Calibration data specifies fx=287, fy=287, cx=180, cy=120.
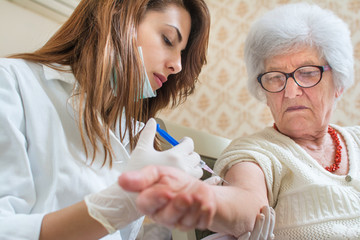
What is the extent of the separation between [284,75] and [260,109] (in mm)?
816

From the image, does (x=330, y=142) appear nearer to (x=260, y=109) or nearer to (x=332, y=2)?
(x=260, y=109)

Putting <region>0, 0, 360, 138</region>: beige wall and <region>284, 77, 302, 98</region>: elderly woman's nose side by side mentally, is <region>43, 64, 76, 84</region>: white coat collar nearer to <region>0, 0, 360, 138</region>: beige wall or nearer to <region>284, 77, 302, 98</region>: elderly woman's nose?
<region>284, 77, 302, 98</region>: elderly woman's nose

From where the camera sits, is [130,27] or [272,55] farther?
[272,55]

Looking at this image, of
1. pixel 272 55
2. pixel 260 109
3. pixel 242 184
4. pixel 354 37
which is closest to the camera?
pixel 242 184

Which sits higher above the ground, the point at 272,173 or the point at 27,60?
the point at 27,60

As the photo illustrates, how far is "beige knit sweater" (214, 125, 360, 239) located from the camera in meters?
0.81

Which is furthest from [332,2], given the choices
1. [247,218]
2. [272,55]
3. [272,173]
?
[247,218]

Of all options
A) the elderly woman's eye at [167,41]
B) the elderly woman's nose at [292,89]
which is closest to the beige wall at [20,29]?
the elderly woman's eye at [167,41]

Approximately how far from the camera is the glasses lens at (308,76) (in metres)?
0.96

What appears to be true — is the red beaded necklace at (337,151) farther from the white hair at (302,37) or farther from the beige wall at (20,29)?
the beige wall at (20,29)

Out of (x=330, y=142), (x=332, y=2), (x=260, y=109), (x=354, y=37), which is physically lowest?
(x=260, y=109)

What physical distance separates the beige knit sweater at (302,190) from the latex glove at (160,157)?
31 centimetres

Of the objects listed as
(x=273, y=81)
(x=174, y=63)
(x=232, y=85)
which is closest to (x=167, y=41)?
(x=174, y=63)

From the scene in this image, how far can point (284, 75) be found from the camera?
0.98m
